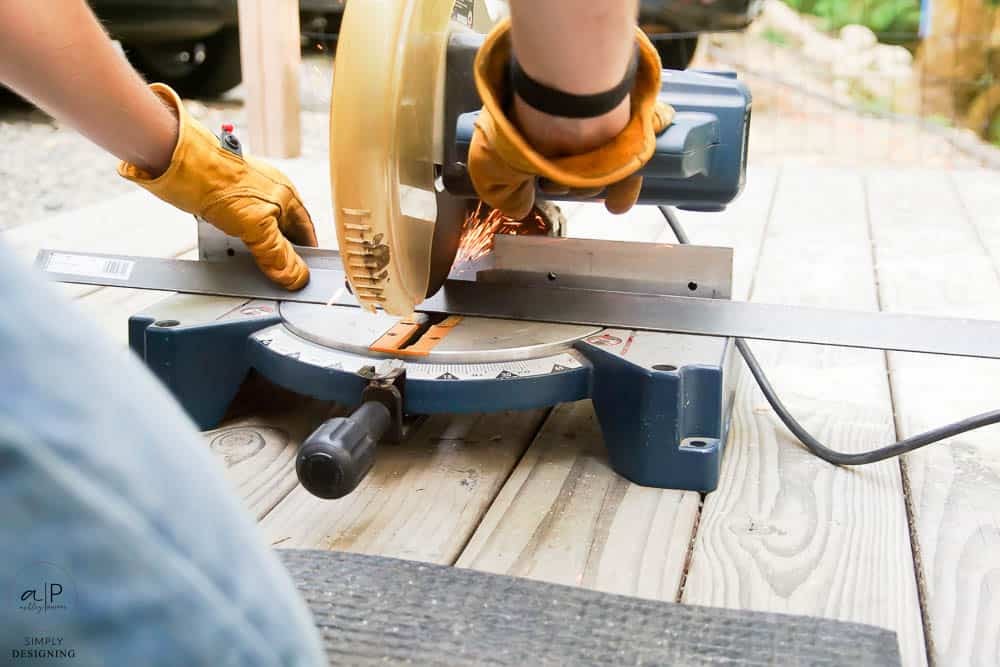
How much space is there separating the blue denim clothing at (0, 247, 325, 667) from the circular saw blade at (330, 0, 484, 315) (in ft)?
2.68

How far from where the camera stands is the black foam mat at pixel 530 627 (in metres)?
0.90

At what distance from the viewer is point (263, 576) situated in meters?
0.37

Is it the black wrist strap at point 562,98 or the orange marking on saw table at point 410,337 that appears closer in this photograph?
the black wrist strap at point 562,98

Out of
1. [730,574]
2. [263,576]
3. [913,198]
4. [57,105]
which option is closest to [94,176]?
[57,105]

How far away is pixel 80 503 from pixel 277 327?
108 cm

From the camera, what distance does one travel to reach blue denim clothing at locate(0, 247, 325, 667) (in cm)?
31

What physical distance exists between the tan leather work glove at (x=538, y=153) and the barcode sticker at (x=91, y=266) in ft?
2.62

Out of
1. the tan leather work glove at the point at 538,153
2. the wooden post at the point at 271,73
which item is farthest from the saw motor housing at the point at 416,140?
the wooden post at the point at 271,73

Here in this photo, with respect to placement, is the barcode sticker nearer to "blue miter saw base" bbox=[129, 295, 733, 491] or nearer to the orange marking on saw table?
"blue miter saw base" bbox=[129, 295, 733, 491]

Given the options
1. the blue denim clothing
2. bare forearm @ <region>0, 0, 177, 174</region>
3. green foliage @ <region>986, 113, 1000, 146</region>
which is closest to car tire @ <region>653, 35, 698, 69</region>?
green foliage @ <region>986, 113, 1000, 146</region>

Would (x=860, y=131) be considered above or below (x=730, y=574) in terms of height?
below

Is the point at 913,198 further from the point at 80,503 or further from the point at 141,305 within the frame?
the point at 80,503

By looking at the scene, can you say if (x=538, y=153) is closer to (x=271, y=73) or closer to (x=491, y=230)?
(x=491, y=230)

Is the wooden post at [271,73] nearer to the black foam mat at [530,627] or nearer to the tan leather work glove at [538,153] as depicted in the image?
the tan leather work glove at [538,153]
